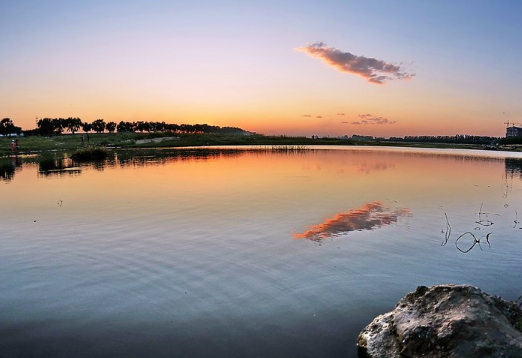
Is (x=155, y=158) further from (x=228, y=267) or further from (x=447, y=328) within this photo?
(x=447, y=328)

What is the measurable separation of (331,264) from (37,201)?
62.6ft

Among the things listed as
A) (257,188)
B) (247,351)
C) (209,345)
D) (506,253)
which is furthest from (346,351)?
(257,188)

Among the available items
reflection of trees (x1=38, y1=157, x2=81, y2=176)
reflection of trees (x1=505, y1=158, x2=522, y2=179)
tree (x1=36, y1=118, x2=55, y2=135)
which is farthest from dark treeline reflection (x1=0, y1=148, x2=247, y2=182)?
tree (x1=36, y1=118, x2=55, y2=135)

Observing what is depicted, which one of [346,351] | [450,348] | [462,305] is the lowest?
[346,351]

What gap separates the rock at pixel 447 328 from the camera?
551 cm

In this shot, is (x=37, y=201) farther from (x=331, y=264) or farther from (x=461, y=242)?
(x=461, y=242)

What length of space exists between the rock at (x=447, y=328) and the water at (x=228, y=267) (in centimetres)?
88

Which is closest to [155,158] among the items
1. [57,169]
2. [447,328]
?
[57,169]

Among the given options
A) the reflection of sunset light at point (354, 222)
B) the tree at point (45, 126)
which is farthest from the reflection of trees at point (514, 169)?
the tree at point (45, 126)

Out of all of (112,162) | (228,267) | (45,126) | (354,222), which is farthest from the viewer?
(45,126)

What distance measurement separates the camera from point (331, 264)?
39.1ft

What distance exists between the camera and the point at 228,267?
11.5 metres

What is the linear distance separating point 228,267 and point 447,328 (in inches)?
269

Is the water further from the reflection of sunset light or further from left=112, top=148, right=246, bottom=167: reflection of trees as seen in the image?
left=112, top=148, right=246, bottom=167: reflection of trees
